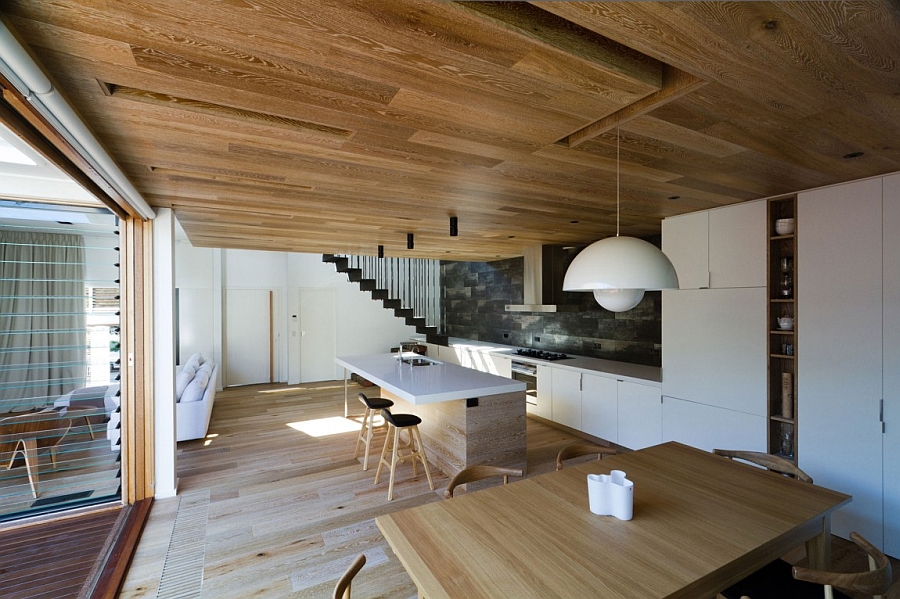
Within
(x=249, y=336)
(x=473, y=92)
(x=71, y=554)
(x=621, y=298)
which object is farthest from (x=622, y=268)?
(x=249, y=336)

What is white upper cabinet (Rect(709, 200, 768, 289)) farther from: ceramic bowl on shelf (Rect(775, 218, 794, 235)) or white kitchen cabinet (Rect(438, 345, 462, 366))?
white kitchen cabinet (Rect(438, 345, 462, 366))

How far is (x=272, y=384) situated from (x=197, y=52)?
7.88m

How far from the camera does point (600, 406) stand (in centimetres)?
443

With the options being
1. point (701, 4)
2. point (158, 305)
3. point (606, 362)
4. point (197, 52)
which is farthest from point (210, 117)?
point (606, 362)

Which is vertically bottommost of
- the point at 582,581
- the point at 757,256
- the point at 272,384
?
the point at 272,384

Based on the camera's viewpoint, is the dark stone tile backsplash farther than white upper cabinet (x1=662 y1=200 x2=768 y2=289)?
Yes

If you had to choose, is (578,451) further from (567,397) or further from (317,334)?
(317,334)

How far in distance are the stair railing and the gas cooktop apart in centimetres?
247

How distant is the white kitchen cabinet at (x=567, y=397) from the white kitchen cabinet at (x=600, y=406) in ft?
0.25

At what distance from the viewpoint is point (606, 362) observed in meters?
4.96

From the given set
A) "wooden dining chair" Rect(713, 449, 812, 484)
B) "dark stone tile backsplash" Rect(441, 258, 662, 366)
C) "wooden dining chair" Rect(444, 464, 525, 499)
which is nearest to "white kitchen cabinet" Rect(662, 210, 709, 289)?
"dark stone tile backsplash" Rect(441, 258, 662, 366)

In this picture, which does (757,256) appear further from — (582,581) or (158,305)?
(158,305)

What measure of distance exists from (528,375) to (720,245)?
2906 mm

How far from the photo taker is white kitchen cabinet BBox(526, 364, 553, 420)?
514 cm
